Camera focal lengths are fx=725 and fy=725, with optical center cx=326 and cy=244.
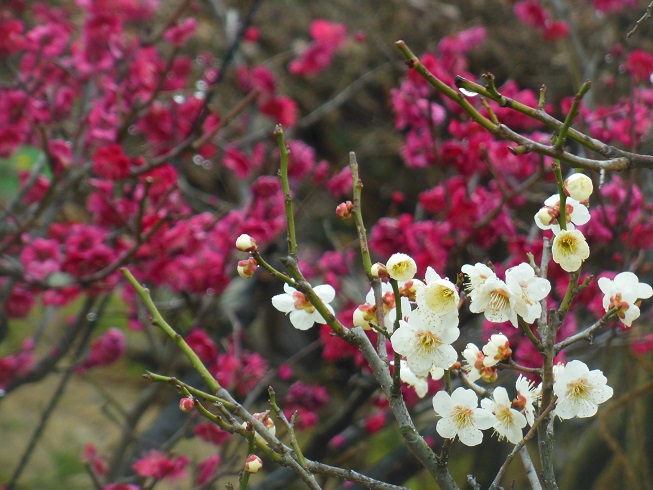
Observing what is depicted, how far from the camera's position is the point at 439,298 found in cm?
95

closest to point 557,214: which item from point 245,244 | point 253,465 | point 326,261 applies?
point 245,244

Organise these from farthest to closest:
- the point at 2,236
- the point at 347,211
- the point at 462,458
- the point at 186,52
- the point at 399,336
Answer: the point at 186,52
the point at 462,458
the point at 2,236
the point at 347,211
the point at 399,336

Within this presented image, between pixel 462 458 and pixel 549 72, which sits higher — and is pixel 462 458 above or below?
below

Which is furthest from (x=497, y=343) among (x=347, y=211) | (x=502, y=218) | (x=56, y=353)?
(x=56, y=353)

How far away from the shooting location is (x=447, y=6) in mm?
5223

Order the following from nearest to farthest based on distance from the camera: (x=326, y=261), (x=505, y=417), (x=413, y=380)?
(x=505, y=417) → (x=413, y=380) → (x=326, y=261)

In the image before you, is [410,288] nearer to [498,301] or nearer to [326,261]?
[498,301]

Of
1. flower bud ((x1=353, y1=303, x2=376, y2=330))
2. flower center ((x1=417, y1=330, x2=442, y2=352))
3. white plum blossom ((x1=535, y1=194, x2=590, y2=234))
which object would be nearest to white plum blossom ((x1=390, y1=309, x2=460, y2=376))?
flower center ((x1=417, y1=330, x2=442, y2=352))

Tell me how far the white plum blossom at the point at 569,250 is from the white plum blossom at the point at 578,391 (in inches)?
5.5

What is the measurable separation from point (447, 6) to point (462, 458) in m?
3.42

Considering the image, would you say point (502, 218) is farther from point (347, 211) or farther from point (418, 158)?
point (347, 211)

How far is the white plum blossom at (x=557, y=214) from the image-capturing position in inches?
40.3

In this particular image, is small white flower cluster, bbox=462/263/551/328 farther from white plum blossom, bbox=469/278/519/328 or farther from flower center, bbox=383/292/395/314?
flower center, bbox=383/292/395/314

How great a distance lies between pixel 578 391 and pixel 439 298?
26 centimetres
